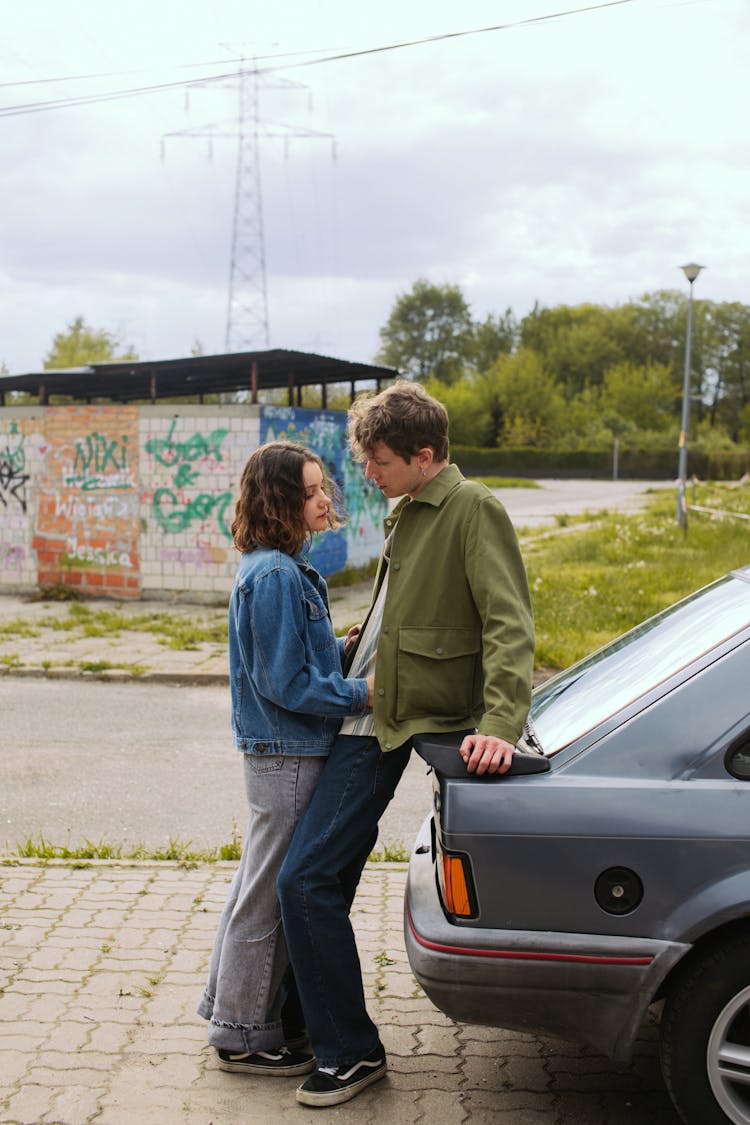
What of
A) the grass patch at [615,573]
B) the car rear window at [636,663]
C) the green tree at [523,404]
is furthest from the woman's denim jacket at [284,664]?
the green tree at [523,404]

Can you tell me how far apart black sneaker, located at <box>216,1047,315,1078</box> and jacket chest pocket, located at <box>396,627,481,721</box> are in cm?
112

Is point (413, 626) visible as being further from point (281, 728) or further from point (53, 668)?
point (53, 668)

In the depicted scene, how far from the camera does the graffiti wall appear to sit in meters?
14.0

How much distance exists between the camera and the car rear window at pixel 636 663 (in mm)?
2939

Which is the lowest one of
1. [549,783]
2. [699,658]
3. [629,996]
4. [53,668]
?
[53,668]

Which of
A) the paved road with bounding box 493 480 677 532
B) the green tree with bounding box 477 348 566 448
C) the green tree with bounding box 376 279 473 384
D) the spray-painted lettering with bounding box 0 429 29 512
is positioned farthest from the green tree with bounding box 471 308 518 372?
the spray-painted lettering with bounding box 0 429 29 512

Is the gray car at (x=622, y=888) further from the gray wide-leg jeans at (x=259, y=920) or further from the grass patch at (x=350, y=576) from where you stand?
the grass patch at (x=350, y=576)

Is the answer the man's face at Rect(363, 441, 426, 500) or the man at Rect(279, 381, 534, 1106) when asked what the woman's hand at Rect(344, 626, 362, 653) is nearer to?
the man at Rect(279, 381, 534, 1106)

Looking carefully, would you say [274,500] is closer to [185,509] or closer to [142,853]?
[142,853]

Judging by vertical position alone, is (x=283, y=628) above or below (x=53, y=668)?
above

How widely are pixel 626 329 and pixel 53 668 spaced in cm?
9151

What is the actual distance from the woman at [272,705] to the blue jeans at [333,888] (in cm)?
9

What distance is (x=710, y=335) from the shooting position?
9369 centimetres

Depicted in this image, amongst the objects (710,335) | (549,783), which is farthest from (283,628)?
(710,335)
